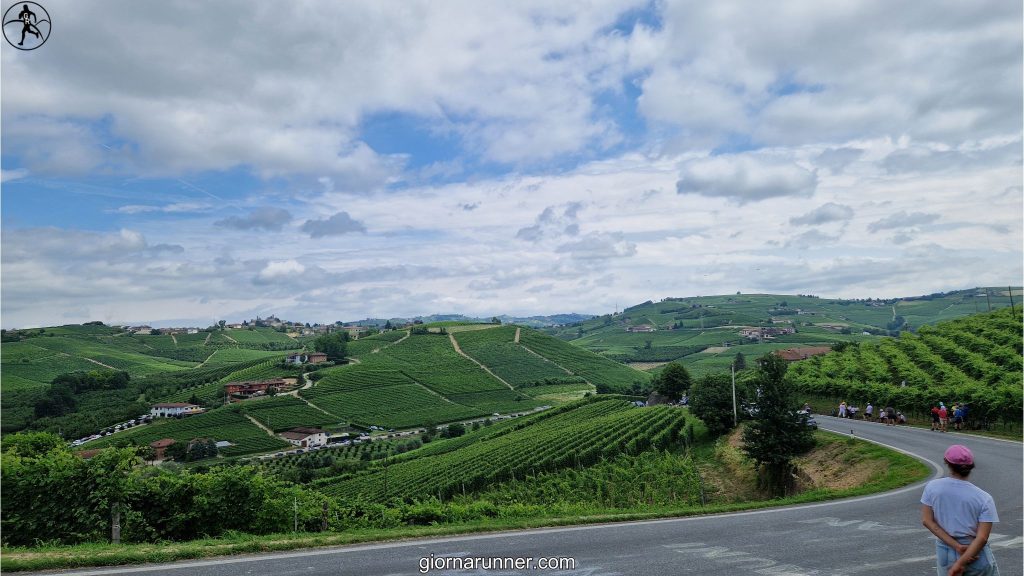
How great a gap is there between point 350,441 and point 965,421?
9144cm

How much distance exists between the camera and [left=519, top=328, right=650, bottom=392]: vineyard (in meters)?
155

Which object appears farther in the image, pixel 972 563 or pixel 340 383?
pixel 340 383

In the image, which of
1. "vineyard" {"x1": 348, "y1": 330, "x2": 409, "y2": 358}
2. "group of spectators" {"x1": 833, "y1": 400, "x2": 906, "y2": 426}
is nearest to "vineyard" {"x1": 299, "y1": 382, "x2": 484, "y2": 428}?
"vineyard" {"x1": 348, "y1": 330, "x2": 409, "y2": 358}

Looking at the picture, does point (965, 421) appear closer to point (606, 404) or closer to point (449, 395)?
point (606, 404)

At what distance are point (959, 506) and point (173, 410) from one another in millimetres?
134527

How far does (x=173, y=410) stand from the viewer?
11794cm

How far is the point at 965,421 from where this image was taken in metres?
33.0

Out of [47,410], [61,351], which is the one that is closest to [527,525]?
[47,410]

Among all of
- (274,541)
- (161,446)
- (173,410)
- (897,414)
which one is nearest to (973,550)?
(274,541)

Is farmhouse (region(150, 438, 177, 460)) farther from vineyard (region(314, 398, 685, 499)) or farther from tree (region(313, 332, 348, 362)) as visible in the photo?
tree (region(313, 332, 348, 362))

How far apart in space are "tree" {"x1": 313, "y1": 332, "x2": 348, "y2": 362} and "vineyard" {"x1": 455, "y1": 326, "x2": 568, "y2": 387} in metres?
35.2

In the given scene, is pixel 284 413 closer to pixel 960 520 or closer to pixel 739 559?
pixel 739 559

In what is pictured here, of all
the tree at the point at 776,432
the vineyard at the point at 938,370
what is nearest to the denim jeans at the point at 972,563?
the tree at the point at 776,432

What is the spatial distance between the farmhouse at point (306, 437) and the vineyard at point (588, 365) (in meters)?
64.2
